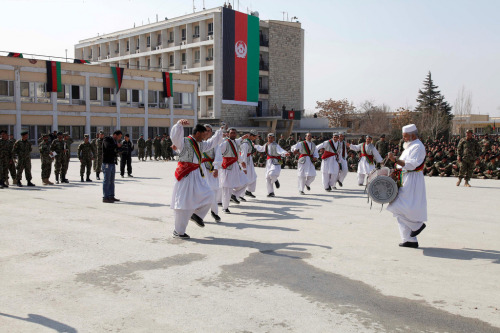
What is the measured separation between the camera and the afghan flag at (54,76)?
42728 millimetres

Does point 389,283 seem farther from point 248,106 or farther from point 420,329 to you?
point 248,106

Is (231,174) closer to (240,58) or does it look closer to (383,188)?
(383,188)

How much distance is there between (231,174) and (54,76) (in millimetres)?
35944

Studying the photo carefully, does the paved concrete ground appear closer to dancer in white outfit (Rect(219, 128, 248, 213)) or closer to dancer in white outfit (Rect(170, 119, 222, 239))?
dancer in white outfit (Rect(170, 119, 222, 239))

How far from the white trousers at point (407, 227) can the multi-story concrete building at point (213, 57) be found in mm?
50957

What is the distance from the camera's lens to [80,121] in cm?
4553

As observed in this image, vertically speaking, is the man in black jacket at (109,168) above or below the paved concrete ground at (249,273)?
above

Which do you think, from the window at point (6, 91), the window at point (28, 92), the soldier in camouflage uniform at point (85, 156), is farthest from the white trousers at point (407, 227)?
the window at point (28, 92)

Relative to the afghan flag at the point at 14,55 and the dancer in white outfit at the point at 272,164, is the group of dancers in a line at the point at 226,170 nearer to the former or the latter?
the dancer in white outfit at the point at 272,164

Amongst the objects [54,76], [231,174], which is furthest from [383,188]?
[54,76]

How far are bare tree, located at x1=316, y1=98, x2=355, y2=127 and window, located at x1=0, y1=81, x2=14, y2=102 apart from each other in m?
43.5

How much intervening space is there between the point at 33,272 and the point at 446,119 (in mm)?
64951

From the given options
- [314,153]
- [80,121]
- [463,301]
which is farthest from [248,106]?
[463,301]

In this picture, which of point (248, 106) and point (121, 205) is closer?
point (121, 205)
